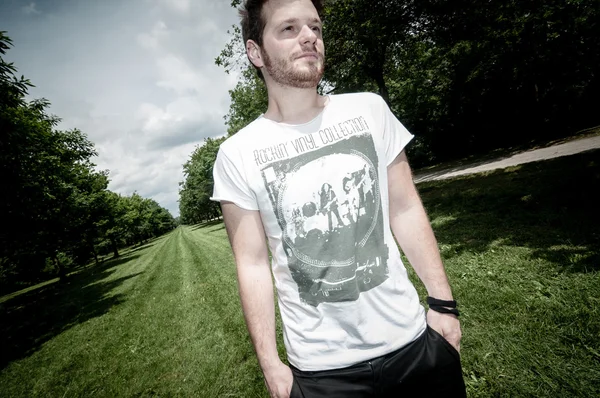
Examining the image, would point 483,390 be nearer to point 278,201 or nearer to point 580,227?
point 278,201

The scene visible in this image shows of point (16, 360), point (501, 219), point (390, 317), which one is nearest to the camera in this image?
point (390, 317)

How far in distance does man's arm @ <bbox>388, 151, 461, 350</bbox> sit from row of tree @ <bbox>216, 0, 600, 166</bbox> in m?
1.45

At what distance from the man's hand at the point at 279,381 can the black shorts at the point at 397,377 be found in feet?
0.12

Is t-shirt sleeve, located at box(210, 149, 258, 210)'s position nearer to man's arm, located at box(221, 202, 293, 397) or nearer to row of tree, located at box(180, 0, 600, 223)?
man's arm, located at box(221, 202, 293, 397)

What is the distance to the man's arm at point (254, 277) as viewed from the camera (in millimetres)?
1460

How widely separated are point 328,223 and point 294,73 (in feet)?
3.15

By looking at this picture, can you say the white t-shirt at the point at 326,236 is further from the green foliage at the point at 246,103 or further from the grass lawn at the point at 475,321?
the green foliage at the point at 246,103

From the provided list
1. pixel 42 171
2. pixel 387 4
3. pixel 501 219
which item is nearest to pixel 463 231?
pixel 501 219

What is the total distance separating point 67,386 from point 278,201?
776 centimetres

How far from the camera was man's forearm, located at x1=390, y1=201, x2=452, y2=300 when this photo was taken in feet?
5.44

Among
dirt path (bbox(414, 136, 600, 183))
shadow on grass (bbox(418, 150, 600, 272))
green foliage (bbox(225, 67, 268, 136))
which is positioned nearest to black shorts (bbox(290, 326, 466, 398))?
shadow on grass (bbox(418, 150, 600, 272))

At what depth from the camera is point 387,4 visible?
35.6 feet

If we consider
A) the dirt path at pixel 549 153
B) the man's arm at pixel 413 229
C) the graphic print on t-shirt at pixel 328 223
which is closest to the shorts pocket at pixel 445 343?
the man's arm at pixel 413 229

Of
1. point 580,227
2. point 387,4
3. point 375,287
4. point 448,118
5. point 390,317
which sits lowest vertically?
point 580,227
